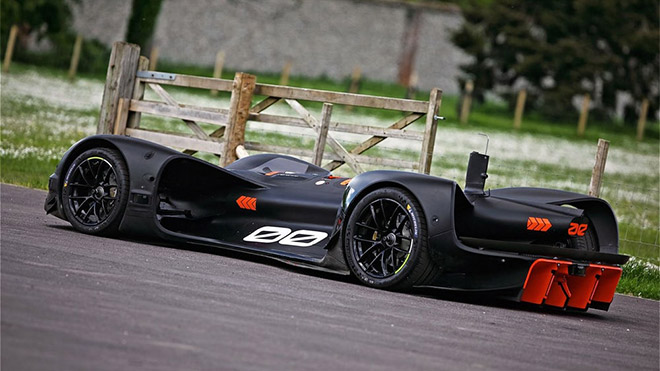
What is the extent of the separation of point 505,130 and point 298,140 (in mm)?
11085

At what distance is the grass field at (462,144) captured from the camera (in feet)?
51.8

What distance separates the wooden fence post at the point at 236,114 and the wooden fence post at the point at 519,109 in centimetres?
2462

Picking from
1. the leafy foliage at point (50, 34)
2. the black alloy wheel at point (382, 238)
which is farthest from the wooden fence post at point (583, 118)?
the black alloy wheel at point (382, 238)

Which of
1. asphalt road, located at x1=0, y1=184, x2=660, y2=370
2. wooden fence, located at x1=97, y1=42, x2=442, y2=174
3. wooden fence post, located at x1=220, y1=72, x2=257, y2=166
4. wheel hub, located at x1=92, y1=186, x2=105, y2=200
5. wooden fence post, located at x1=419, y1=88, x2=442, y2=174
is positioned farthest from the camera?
wooden fence post, located at x1=220, y1=72, x2=257, y2=166

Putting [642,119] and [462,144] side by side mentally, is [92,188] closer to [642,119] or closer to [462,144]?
[462,144]

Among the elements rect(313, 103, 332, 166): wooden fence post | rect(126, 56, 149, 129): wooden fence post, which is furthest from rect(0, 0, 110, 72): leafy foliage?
rect(313, 103, 332, 166): wooden fence post

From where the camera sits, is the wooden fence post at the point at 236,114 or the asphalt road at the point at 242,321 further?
the wooden fence post at the point at 236,114

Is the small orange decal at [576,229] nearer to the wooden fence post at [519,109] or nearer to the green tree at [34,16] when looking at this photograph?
the wooden fence post at [519,109]

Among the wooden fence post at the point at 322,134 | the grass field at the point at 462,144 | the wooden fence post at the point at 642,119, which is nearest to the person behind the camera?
the wooden fence post at the point at 322,134

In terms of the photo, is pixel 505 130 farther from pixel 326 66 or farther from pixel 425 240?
pixel 425 240

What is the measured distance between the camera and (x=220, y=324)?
5859mm

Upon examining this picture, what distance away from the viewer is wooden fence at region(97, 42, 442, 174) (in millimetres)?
13148

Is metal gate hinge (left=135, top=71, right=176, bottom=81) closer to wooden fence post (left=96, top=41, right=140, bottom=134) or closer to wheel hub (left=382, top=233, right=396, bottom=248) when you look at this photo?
wooden fence post (left=96, top=41, right=140, bottom=134)

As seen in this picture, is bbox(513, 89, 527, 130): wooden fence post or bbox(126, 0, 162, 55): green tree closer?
bbox(126, 0, 162, 55): green tree
